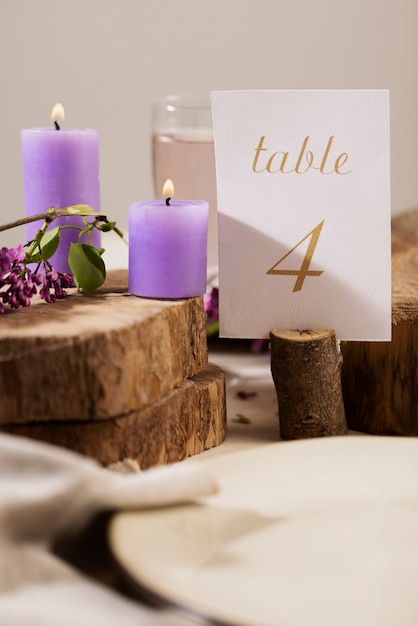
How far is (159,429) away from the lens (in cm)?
90

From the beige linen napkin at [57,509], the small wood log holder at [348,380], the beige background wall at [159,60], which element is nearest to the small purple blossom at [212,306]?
the small wood log holder at [348,380]

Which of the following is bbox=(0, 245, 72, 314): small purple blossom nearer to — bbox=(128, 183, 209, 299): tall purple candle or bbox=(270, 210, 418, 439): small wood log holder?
bbox=(128, 183, 209, 299): tall purple candle

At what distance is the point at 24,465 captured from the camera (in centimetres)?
69

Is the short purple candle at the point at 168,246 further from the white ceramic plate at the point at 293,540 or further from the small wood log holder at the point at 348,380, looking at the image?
the white ceramic plate at the point at 293,540

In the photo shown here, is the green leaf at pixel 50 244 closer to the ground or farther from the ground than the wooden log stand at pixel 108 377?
farther from the ground

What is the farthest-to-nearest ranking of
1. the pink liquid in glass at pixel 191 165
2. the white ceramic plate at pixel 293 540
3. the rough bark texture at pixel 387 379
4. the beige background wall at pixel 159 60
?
the beige background wall at pixel 159 60 < the pink liquid in glass at pixel 191 165 < the rough bark texture at pixel 387 379 < the white ceramic plate at pixel 293 540

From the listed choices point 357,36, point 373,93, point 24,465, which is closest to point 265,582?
point 24,465

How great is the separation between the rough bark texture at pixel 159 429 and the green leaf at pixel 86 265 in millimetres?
145

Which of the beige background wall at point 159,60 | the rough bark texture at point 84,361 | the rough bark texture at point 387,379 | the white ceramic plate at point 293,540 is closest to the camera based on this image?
the white ceramic plate at point 293,540

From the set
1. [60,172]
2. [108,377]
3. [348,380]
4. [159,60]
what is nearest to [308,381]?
[348,380]

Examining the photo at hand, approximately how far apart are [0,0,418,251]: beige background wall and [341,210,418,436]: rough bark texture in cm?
221

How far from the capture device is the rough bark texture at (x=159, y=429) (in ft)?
2.71

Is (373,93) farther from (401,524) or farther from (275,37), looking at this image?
(275,37)

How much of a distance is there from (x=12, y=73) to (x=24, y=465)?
2648 millimetres
